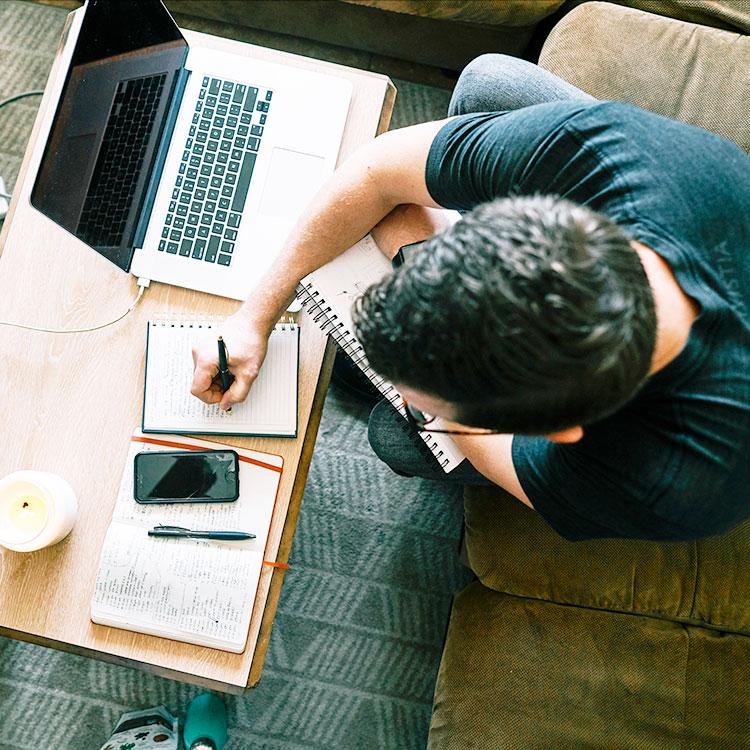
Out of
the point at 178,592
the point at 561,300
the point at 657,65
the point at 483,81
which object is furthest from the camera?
the point at 657,65

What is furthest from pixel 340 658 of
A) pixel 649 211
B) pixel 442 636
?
pixel 649 211

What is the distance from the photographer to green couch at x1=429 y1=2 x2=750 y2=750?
1.19m

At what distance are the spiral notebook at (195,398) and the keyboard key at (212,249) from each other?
0.10m

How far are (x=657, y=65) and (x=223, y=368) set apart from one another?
0.96 meters

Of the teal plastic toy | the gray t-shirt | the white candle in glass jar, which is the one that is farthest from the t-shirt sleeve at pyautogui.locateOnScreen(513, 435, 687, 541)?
the teal plastic toy

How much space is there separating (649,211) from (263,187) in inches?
21.8

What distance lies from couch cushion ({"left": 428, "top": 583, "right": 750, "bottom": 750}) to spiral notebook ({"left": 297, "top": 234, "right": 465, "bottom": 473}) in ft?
1.25

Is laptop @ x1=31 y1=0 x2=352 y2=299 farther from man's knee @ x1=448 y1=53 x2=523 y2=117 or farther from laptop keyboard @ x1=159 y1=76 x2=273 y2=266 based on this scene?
man's knee @ x1=448 y1=53 x2=523 y2=117

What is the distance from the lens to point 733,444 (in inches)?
32.7

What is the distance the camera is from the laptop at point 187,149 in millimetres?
1052

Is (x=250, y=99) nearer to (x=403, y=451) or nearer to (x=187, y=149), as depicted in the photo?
(x=187, y=149)

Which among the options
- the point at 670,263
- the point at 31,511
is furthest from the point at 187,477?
the point at 670,263

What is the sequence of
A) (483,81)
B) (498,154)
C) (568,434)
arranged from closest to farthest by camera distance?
(568,434), (498,154), (483,81)

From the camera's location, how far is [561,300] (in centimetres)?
62
